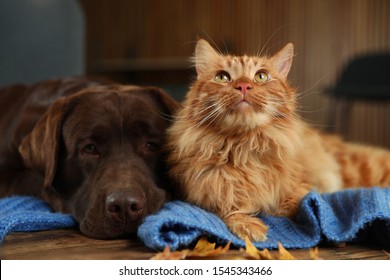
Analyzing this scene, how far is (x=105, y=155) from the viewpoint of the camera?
1443 mm

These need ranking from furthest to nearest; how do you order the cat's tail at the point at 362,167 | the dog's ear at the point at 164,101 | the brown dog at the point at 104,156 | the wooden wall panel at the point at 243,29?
the wooden wall panel at the point at 243,29
the cat's tail at the point at 362,167
the dog's ear at the point at 164,101
the brown dog at the point at 104,156

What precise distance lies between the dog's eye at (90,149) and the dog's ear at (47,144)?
105 millimetres

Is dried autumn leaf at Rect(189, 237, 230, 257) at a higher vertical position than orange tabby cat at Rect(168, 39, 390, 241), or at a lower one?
lower

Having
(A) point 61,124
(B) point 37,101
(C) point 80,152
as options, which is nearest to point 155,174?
(C) point 80,152

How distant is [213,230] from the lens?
1.15 m

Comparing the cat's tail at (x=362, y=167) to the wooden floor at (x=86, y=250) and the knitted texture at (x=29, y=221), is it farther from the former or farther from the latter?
the knitted texture at (x=29, y=221)

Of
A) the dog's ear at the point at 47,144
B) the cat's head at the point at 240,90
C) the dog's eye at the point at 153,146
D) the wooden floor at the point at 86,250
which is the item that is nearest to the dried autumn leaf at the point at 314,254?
the wooden floor at the point at 86,250

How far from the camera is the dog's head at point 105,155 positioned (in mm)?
1277

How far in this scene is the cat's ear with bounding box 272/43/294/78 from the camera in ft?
4.21

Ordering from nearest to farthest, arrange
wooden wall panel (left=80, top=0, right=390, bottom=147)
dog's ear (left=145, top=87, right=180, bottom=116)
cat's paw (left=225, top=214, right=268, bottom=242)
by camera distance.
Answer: cat's paw (left=225, top=214, right=268, bottom=242)
dog's ear (left=145, top=87, right=180, bottom=116)
wooden wall panel (left=80, top=0, right=390, bottom=147)

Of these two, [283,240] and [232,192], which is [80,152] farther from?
[283,240]

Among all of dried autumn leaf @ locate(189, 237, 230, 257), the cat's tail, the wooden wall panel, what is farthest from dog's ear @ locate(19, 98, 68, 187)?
the wooden wall panel

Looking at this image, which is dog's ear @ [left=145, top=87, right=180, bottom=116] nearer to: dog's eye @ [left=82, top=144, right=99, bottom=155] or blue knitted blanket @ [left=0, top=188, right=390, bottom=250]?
dog's eye @ [left=82, top=144, right=99, bottom=155]

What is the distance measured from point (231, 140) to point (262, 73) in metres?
0.17
